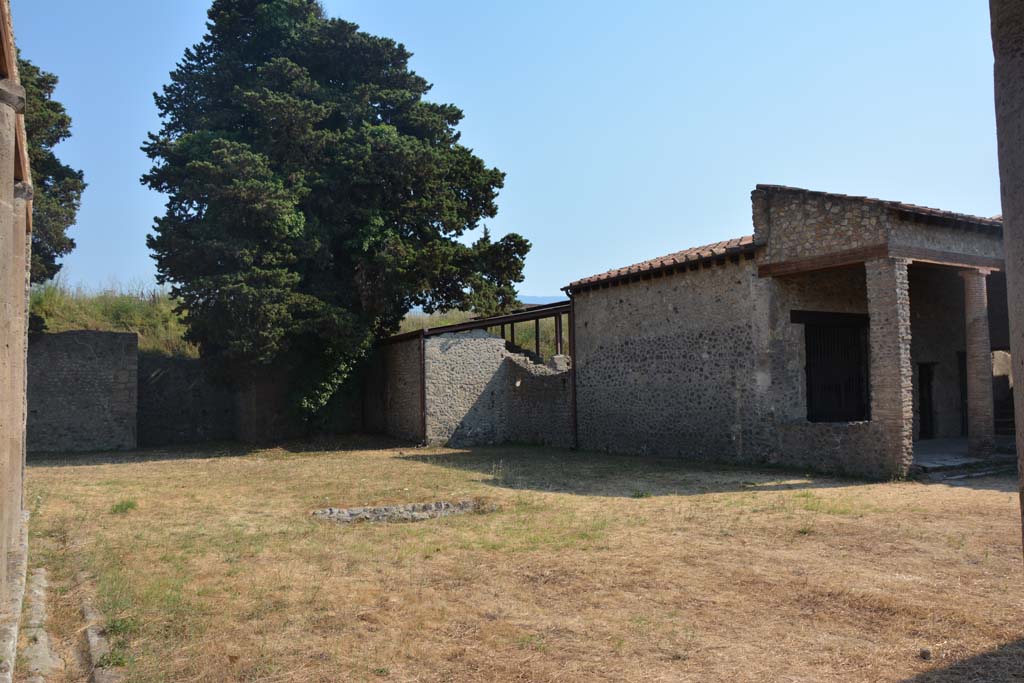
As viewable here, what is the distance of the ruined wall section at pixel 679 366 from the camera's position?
14820 millimetres

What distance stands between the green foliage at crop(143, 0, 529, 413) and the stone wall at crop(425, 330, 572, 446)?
5.01 ft

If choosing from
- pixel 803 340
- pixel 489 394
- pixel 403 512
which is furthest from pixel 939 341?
pixel 403 512

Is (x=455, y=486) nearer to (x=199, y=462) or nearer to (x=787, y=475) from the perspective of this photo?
(x=787, y=475)

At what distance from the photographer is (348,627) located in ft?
16.9

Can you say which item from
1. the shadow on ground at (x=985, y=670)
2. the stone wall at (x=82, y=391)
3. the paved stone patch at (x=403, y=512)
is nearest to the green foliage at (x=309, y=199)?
the stone wall at (x=82, y=391)

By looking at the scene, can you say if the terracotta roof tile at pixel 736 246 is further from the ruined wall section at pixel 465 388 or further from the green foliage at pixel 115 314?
the green foliage at pixel 115 314

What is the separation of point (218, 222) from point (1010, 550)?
18.8m

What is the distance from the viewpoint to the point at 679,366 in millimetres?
16484

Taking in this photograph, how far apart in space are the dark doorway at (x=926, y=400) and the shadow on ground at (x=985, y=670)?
15.3m

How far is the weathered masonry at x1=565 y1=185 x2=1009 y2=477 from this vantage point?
12.8 meters

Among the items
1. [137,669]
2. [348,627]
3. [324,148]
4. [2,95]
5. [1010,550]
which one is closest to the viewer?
[137,669]

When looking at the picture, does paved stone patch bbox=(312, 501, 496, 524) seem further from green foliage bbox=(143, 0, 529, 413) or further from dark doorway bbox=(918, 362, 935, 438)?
dark doorway bbox=(918, 362, 935, 438)

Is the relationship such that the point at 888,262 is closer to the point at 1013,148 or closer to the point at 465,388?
the point at 1013,148

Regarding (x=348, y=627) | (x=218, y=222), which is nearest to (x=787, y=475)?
(x=348, y=627)
